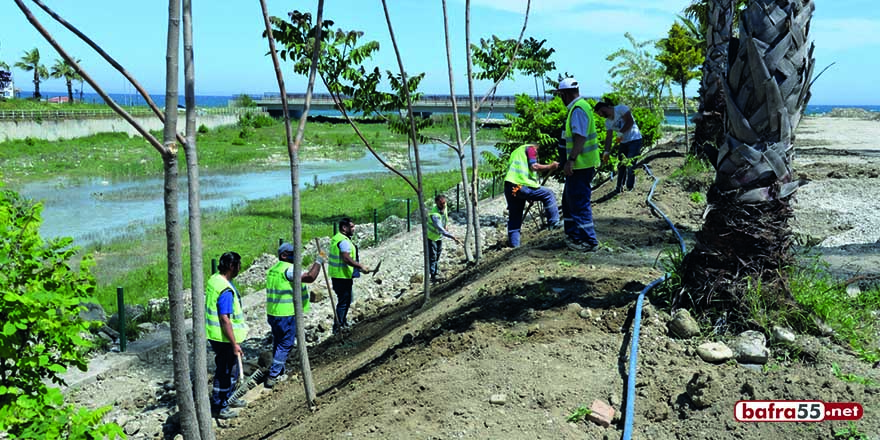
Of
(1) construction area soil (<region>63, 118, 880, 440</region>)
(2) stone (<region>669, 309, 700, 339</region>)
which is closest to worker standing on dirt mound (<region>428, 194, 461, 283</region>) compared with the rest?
(1) construction area soil (<region>63, 118, 880, 440</region>)

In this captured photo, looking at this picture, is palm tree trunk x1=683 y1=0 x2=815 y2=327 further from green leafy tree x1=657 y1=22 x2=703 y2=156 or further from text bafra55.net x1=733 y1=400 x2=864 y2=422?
green leafy tree x1=657 y1=22 x2=703 y2=156

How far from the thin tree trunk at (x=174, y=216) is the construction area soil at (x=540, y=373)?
1128 millimetres

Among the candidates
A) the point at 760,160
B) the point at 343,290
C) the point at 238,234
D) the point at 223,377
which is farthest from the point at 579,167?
the point at 238,234

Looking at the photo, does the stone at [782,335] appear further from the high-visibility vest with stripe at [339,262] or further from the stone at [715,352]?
the high-visibility vest with stripe at [339,262]

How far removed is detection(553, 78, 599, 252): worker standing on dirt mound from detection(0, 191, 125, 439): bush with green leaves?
5.21m

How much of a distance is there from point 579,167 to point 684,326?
3.24m

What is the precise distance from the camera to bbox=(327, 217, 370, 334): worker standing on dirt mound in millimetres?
9117

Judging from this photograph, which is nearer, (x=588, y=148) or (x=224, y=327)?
(x=224, y=327)

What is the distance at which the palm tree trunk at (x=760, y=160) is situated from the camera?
5117 millimetres

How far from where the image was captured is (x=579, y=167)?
8141mm

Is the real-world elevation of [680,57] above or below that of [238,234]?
above

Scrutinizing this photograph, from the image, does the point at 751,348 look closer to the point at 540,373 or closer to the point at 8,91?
the point at 540,373

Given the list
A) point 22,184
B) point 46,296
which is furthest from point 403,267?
point 22,184

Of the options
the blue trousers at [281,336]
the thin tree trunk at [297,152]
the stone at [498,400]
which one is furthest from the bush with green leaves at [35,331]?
the blue trousers at [281,336]
